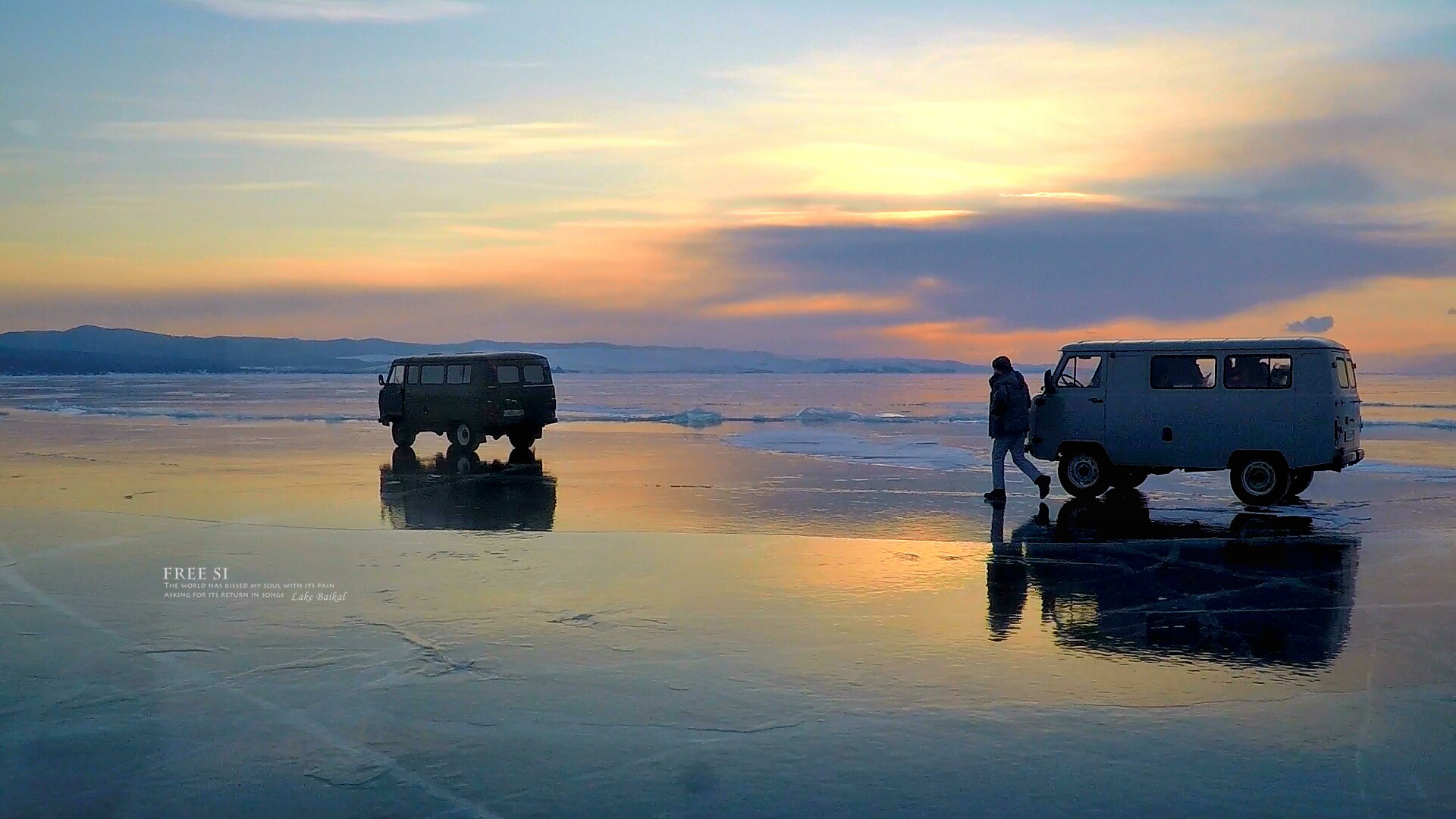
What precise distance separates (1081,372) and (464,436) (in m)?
14.4

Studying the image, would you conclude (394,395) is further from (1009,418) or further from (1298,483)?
(1298,483)

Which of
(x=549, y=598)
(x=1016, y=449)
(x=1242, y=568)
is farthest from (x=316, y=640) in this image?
(x=1016, y=449)

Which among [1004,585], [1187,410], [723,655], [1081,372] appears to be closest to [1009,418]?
[1081,372]

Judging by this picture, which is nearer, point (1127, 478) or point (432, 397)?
point (1127, 478)

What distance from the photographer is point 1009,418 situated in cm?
1706

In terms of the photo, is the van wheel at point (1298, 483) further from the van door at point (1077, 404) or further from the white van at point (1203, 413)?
the van door at point (1077, 404)

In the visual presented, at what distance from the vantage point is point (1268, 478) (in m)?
16.3

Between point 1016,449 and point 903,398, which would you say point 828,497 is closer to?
point 1016,449

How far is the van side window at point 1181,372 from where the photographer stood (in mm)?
16688

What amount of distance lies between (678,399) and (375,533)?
184ft

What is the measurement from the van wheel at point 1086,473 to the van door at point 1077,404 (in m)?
0.27

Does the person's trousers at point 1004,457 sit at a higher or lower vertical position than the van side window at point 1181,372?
lower

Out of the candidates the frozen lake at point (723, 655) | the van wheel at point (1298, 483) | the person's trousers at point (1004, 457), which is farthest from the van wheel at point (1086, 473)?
the van wheel at point (1298, 483)

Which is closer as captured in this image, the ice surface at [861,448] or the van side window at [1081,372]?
the van side window at [1081,372]
